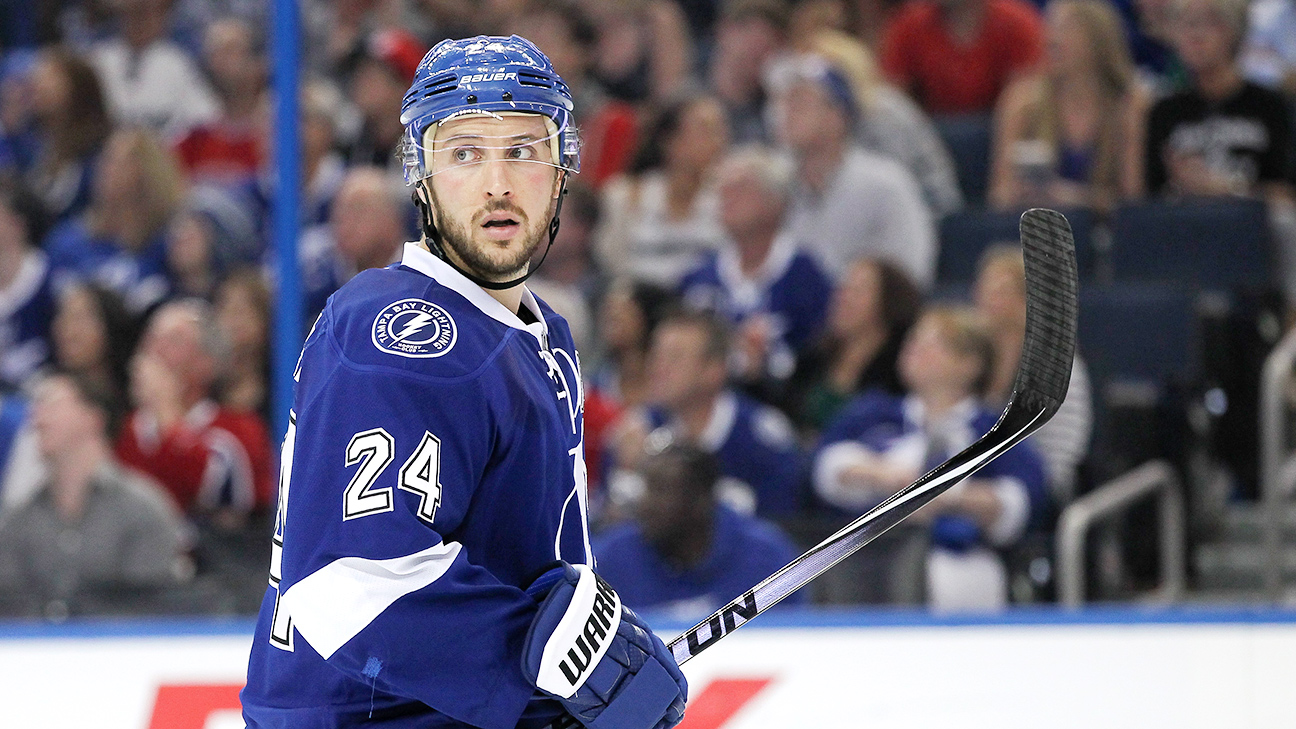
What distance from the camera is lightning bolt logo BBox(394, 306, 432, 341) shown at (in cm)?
135

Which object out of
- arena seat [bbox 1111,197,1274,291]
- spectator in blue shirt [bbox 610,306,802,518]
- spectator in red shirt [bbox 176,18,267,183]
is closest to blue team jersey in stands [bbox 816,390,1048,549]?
spectator in blue shirt [bbox 610,306,802,518]

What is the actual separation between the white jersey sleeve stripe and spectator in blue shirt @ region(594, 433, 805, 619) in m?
1.68

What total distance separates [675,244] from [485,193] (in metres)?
2.88

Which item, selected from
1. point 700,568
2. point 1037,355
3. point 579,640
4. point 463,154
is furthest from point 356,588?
point 700,568

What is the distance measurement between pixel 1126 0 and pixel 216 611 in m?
3.25

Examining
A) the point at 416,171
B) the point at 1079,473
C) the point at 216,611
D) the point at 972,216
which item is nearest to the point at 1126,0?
the point at 972,216

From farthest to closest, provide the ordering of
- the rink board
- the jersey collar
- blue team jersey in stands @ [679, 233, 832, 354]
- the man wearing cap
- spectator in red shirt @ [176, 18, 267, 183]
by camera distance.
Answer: spectator in red shirt @ [176, 18, 267, 183] < the man wearing cap < blue team jersey in stands @ [679, 233, 832, 354] < the rink board < the jersey collar

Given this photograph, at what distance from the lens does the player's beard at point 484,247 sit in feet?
4.77

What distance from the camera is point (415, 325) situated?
1.36 m

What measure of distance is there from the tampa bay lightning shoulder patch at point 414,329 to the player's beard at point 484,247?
77 mm

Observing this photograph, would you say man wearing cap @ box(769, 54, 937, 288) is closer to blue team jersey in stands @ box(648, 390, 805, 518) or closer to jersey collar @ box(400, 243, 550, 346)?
blue team jersey in stands @ box(648, 390, 805, 518)

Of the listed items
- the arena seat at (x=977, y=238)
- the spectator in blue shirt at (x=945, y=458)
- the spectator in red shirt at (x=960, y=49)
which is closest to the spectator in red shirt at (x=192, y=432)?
the spectator in blue shirt at (x=945, y=458)

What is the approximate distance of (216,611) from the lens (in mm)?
3238

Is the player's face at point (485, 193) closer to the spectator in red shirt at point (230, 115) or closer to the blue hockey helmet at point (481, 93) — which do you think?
the blue hockey helmet at point (481, 93)
